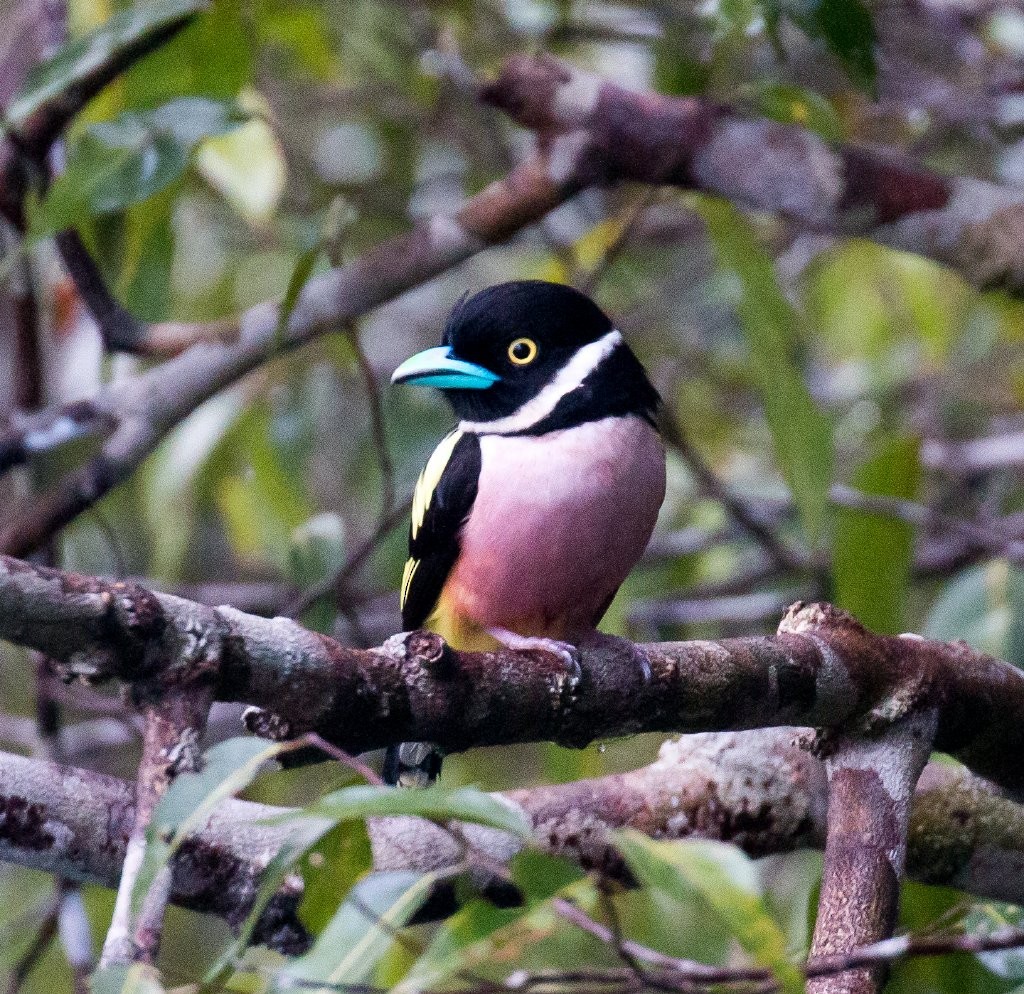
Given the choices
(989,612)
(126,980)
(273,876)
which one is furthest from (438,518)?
(989,612)

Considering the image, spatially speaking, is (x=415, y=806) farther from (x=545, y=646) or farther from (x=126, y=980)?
(x=545, y=646)

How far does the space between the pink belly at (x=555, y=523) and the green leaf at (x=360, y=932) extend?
1.37 meters

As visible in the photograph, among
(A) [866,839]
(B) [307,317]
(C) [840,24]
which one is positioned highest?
(C) [840,24]

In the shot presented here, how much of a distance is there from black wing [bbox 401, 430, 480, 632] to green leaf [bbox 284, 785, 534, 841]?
1722mm

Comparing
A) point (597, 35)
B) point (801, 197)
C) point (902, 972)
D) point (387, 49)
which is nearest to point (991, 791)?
point (902, 972)

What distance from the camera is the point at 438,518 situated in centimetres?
355

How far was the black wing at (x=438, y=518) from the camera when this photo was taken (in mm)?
3518

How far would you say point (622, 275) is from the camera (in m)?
6.43

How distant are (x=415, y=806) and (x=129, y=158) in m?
2.67

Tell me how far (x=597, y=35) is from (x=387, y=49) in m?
0.93

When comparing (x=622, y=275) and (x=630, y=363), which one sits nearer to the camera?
(x=630, y=363)

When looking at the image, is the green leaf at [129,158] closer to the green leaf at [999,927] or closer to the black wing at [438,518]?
the black wing at [438,518]

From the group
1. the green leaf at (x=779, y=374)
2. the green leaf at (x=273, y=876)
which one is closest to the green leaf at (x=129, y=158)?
the green leaf at (x=779, y=374)

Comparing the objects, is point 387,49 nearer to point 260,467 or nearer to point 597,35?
point 597,35
